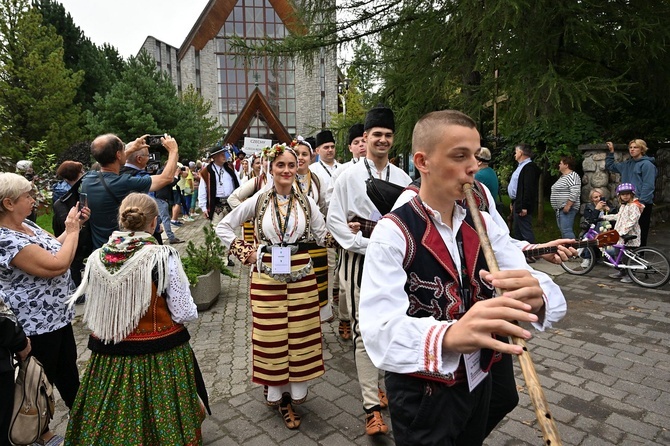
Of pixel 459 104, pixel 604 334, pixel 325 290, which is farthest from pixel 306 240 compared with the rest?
pixel 459 104

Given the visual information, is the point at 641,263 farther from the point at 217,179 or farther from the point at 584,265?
the point at 217,179

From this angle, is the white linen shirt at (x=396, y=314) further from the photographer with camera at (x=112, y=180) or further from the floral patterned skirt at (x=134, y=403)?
the photographer with camera at (x=112, y=180)

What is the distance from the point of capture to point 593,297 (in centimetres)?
613

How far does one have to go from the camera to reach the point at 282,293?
341 cm

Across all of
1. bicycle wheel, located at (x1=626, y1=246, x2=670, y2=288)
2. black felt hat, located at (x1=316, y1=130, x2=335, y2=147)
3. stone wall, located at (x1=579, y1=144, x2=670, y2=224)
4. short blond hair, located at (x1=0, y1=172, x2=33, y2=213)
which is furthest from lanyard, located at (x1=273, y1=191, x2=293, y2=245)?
stone wall, located at (x1=579, y1=144, x2=670, y2=224)

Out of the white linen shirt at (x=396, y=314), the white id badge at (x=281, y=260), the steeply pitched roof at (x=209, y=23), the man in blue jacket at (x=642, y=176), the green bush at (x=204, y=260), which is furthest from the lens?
the steeply pitched roof at (x=209, y=23)

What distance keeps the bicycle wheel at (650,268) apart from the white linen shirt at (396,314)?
606cm

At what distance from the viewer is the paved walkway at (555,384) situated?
3.13 m

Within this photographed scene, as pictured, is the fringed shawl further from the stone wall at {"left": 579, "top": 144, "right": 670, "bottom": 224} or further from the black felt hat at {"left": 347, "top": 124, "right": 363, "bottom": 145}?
the stone wall at {"left": 579, "top": 144, "right": 670, "bottom": 224}

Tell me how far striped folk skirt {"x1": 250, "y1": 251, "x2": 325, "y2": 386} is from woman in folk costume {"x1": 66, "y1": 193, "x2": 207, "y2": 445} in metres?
0.74

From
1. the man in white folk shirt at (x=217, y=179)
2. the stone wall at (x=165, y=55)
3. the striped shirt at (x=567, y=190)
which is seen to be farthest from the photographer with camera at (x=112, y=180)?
the stone wall at (x=165, y=55)

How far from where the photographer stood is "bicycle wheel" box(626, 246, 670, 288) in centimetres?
635

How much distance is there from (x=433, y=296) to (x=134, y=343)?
6.28 feet

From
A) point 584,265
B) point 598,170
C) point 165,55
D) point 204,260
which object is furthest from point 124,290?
point 165,55
